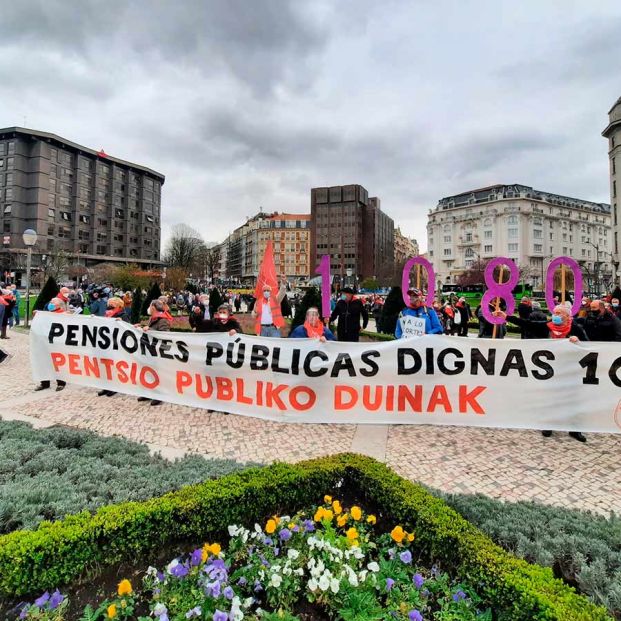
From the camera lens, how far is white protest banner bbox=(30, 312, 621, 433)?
518 cm

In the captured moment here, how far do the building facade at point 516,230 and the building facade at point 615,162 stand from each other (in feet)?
118

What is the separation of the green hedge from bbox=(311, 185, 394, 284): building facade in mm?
113902

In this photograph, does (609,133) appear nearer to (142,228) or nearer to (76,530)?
(76,530)

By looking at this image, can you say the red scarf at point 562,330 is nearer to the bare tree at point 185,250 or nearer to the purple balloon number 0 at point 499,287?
the purple balloon number 0 at point 499,287

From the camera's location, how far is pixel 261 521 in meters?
3.04

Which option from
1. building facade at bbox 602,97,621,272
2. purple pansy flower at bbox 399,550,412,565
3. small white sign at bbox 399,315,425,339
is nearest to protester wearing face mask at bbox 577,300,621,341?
small white sign at bbox 399,315,425,339

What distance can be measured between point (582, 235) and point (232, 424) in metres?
131

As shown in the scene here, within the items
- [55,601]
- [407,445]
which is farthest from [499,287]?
[55,601]

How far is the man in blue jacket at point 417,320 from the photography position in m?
6.73

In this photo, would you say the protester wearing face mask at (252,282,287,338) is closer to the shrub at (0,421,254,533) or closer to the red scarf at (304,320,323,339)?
the red scarf at (304,320,323,339)

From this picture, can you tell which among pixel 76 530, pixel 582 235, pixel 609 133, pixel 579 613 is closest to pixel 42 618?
pixel 76 530

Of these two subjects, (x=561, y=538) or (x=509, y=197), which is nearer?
(x=561, y=538)

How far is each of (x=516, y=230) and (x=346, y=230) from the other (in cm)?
4566

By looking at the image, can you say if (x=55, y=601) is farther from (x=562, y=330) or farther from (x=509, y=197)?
(x=509, y=197)
